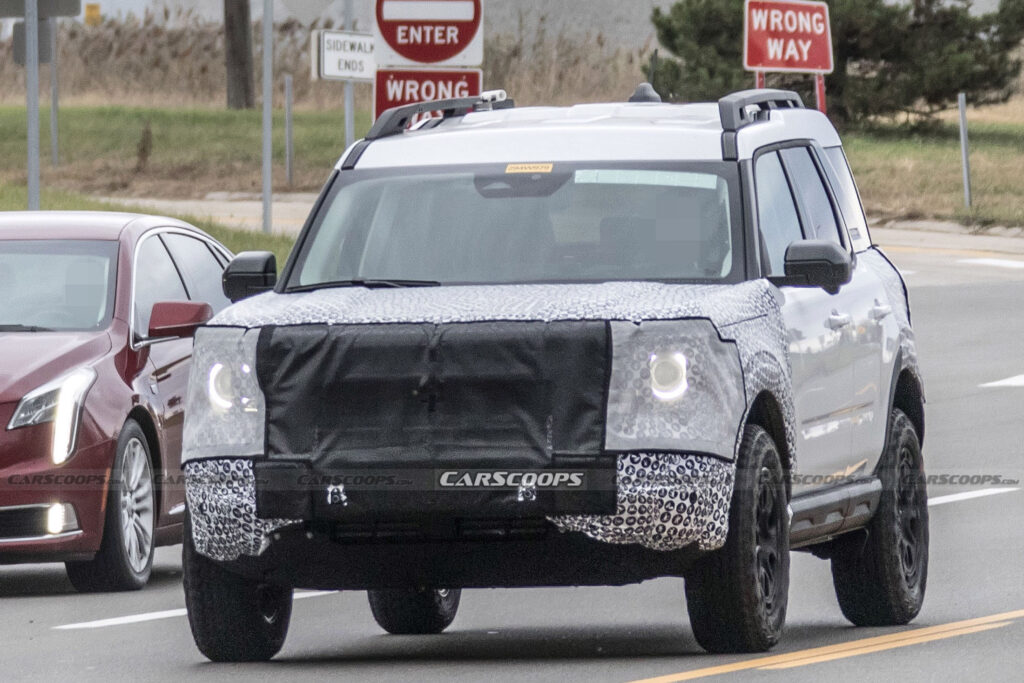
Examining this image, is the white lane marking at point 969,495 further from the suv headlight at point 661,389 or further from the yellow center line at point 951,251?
the yellow center line at point 951,251

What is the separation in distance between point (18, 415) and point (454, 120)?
2.50 meters

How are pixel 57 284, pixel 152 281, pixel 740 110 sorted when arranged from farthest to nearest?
pixel 152 281 < pixel 57 284 < pixel 740 110

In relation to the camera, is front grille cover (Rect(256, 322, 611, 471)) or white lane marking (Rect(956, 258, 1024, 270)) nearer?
front grille cover (Rect(256, 322, 611, 471))

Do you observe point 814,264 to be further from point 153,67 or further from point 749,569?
point 153,67

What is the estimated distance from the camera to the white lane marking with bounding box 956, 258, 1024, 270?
32456mm

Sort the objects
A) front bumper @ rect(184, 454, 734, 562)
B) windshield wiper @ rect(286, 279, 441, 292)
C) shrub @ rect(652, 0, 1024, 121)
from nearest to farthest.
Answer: front bumper @ rect(184, 454, 734, 562) < windshield wiper @ rect(286, 279, 441, 292) < shrub @ rect(652, 0, 1024, 121)

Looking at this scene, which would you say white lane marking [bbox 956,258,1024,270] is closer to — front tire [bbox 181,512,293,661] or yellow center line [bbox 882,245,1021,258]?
yellow center line [bbox 882,245,1021,258]

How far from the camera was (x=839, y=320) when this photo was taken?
944 centimetres

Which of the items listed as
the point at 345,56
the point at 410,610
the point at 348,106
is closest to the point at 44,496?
the point at 410,610

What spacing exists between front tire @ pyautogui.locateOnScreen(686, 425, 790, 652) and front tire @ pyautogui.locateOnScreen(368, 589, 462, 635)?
5.86 feet

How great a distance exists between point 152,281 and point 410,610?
301 cm

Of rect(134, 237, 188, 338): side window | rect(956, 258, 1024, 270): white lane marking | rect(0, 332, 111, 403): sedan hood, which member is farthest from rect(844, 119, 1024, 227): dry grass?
rect(0, 332, 111, 403): sedan hood

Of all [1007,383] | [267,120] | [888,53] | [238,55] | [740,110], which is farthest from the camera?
[238,55]

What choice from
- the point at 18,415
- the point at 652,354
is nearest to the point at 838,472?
the point at 652,354
